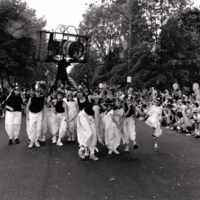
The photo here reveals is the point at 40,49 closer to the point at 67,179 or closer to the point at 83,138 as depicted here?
the point at 83,138

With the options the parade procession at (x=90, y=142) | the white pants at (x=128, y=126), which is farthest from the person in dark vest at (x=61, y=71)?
the white pants at (x=128, y=126)

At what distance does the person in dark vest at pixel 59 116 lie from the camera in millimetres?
8891

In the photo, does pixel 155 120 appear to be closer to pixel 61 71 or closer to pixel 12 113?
pixel 12 113

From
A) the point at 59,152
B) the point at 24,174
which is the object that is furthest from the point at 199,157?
the point at 24,174

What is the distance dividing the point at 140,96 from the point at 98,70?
822 inches

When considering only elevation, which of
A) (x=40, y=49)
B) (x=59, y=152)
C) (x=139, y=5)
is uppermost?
(x=139, y=5)

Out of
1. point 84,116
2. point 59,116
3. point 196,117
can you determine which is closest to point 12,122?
point 59,116

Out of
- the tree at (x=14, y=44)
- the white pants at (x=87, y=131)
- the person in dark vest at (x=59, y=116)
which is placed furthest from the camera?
the tree at (x=14, y=44)

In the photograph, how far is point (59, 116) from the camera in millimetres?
9227

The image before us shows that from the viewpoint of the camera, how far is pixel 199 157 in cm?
759

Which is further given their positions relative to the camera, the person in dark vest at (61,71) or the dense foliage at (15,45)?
the dense foliage at (15,45)

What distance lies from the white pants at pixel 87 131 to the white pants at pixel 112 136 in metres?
0.73

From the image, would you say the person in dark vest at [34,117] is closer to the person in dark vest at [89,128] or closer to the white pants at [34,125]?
the white pants at [34,125]

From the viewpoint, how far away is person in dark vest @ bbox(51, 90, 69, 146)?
29.2ft
